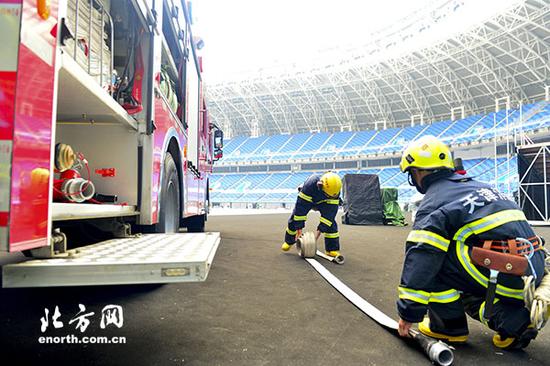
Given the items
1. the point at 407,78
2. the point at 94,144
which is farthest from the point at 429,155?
the point at 407,78

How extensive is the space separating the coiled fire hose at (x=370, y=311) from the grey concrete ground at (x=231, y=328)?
0.20 ft

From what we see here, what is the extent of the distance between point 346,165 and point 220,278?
39.9m

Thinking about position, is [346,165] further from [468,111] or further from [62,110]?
[62,110]

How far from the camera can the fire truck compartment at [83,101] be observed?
66.4 inches

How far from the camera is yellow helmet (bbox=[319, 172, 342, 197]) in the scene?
496 centimetres

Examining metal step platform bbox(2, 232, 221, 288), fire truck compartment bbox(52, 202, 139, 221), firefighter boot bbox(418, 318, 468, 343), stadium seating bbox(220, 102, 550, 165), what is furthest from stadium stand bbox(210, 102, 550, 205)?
metal step platform bbox(2, 232, 221, 288)

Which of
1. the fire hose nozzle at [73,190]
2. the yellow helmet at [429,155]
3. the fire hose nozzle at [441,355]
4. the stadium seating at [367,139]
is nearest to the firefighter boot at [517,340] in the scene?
the fire hose nozzle at [441,355]

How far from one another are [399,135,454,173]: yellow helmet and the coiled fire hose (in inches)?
41.6

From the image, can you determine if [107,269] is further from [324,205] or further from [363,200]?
[363,200]

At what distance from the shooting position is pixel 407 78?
32.8 meters

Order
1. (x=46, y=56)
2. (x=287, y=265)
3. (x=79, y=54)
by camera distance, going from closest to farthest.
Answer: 1. (x=46, y=56)
2. (x=79, y=54)
3. (x=287, y=265)

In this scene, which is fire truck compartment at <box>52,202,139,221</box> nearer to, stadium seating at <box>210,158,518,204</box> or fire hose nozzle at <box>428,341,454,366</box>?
fire hose nozzle at <box>428,341,454,366</box>

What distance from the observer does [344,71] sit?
33625 millimetres

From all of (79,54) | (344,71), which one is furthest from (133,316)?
(344,71)
